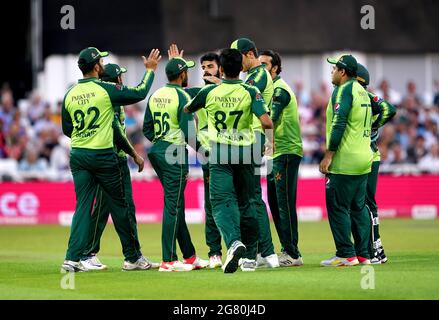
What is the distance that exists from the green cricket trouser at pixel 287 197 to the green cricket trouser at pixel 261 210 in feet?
1.87

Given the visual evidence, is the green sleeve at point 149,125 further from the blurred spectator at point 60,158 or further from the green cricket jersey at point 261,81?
the blurred spectator at point 60,158

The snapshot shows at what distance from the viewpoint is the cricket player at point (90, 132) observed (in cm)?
1401

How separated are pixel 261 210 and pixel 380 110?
2.31 metres

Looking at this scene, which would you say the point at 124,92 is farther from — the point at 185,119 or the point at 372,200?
the point at 372,200

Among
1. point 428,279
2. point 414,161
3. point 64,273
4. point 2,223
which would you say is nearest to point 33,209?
point 2,223

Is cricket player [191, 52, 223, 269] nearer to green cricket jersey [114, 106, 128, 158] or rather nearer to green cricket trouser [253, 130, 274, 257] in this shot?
green cricket trouser [253, 130, 274, 257]

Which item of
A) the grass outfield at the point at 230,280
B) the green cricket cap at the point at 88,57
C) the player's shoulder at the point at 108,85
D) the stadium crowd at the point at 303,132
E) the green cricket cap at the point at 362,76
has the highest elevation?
the green cricket cap at the point at 88,57

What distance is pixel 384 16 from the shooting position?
1275 inches

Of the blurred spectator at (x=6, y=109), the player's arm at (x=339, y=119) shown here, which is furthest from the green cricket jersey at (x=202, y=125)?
the blurred spectator at (x=6, y=109)

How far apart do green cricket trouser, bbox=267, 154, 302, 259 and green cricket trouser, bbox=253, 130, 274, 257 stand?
57 centimetres

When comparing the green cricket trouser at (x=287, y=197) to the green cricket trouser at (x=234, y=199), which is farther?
the green cricket trouser at (x=287, y=197)
